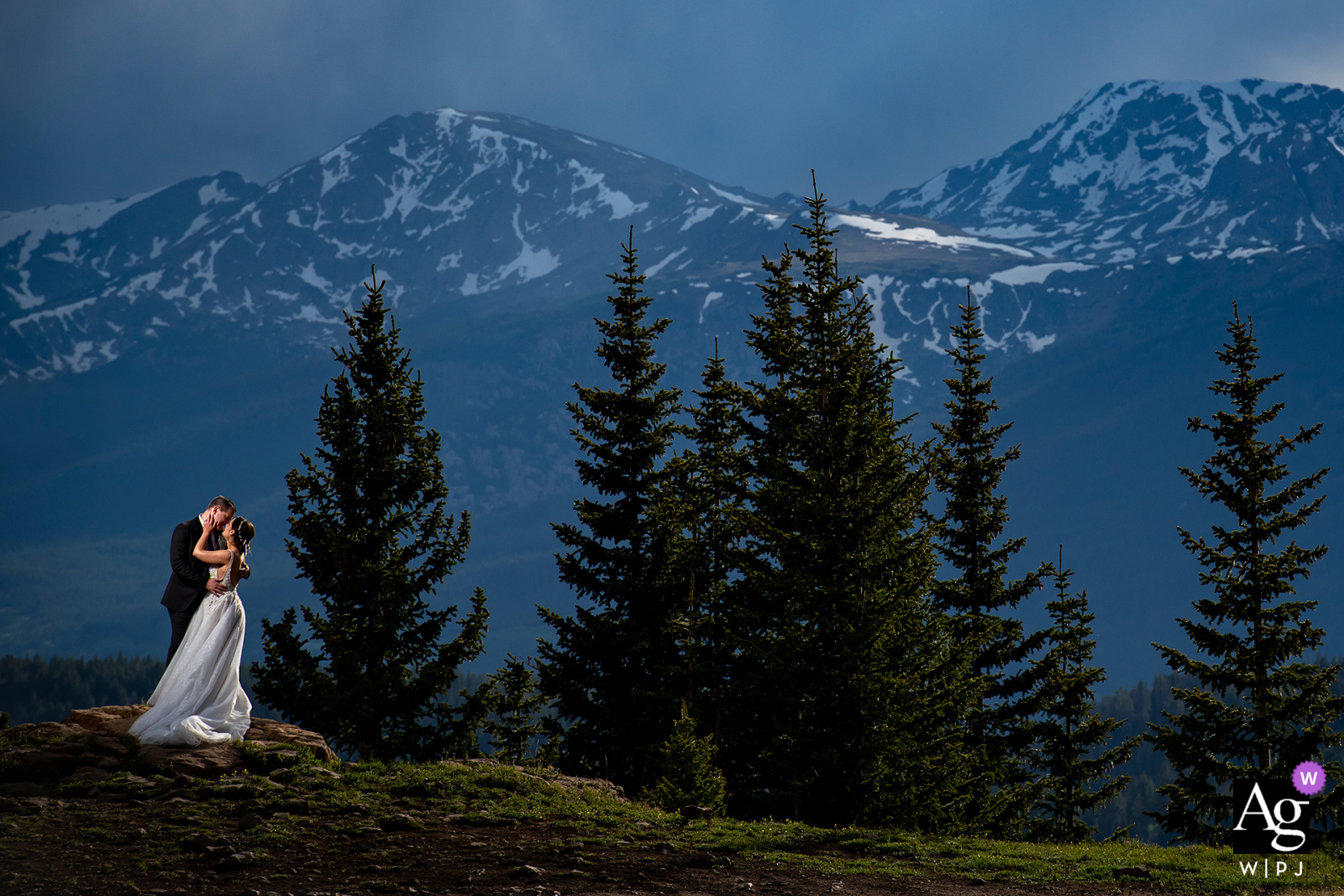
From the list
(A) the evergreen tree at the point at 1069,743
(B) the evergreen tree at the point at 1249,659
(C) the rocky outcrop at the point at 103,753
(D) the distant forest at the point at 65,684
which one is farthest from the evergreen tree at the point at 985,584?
(D) the distant forest at the point at 65,684

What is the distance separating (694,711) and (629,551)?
449 cm

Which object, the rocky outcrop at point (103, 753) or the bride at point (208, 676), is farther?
the bride at point (208, 676)

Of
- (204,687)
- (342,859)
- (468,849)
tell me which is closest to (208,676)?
(204,687)

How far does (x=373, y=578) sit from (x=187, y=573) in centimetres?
824

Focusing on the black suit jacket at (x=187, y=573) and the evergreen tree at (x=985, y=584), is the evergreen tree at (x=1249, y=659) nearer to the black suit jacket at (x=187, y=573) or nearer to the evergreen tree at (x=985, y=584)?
the evergreen tree at (x=985, y=584)

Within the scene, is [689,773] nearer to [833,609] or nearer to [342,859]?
[833,609]

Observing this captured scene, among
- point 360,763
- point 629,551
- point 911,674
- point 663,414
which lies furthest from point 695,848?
point 663,414

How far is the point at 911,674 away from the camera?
21875 millimetres

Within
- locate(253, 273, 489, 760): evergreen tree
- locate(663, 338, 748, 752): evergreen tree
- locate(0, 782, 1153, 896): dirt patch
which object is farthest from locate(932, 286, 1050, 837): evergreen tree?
locate(0, 782, 1153, 896): dirt patch

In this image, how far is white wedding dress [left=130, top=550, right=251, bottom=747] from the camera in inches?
641

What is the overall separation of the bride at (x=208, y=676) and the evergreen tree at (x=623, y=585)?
35.2ft

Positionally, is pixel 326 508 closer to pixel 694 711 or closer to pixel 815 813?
pixel 694 711

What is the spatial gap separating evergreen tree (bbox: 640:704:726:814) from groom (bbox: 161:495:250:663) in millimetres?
8461

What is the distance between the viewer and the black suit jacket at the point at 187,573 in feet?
55.8
